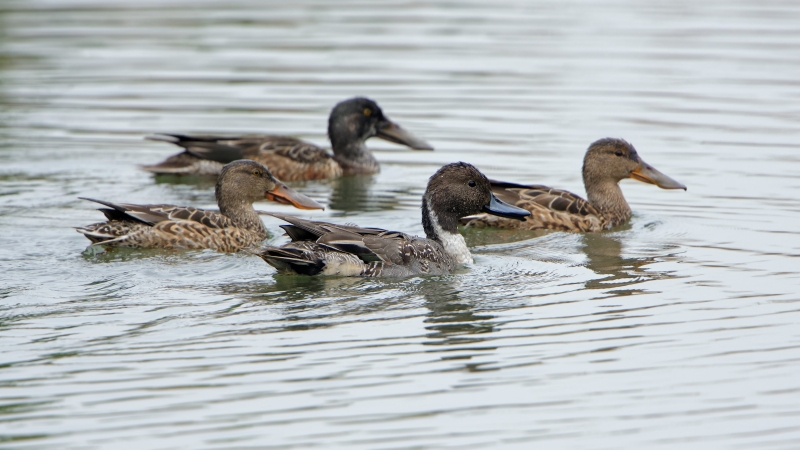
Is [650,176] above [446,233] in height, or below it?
above

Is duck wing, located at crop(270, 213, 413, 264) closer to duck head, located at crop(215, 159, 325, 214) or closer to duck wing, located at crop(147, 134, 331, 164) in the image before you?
duck head, located at crop(215, 159, 325, 214)

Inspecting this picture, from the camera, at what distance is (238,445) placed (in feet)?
18.6

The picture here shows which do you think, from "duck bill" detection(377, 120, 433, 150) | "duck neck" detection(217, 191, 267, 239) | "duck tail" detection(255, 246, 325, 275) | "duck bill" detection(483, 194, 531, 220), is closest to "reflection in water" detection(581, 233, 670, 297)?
"duck bill" detection(483, 194, 531, 220)

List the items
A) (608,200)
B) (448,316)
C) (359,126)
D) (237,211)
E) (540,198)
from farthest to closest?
(359,126) → (608,200) → (540,198) → (237,211) → (448,316)

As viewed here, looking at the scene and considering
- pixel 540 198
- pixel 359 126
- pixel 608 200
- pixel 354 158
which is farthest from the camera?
pixel 359 126

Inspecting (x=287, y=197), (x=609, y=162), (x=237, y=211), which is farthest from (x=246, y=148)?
(x=609, y=162)

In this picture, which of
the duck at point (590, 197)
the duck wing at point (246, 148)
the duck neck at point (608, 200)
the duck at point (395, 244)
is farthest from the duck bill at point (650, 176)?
the duck wing at point (246, 148)

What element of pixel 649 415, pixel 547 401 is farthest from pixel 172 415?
pixel 649 415

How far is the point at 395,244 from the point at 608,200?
3.18 m

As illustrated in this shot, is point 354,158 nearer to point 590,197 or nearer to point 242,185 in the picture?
point 590,197

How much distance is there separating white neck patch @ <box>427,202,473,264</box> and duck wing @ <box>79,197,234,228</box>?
5.76 feet

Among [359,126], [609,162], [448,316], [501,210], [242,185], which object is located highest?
[359,126]

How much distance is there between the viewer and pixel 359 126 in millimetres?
13867

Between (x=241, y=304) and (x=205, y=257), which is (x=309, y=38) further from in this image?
(x=241, y=304)
